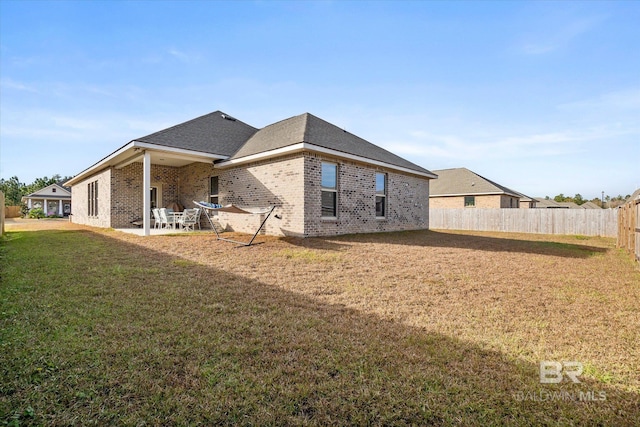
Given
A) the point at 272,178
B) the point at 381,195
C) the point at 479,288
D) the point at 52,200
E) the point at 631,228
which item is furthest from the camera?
the point at 52,200

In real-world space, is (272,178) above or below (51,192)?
below

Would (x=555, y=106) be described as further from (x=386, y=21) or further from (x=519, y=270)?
(x=519, y=270)

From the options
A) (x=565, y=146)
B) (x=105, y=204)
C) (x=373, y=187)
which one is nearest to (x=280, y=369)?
(x=373, y=187)

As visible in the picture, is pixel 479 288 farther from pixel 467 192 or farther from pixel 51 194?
pixel 51 194

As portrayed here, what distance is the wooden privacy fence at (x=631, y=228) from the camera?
7391 mm

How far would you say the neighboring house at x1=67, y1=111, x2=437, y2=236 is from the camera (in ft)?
33.1

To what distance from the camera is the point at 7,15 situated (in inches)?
307

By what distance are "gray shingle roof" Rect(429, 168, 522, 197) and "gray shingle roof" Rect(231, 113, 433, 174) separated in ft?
49.1

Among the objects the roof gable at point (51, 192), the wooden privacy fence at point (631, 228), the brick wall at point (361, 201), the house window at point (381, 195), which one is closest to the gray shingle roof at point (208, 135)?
the brick wall at point (361, 201)

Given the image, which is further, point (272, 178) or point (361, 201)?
point (361, 201)

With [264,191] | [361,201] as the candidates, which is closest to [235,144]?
[264,191]

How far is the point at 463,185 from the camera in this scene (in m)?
27.1

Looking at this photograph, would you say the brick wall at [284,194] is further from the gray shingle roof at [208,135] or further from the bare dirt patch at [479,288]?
the bare dirt patch at [479,288]

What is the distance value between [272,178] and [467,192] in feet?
69.7
